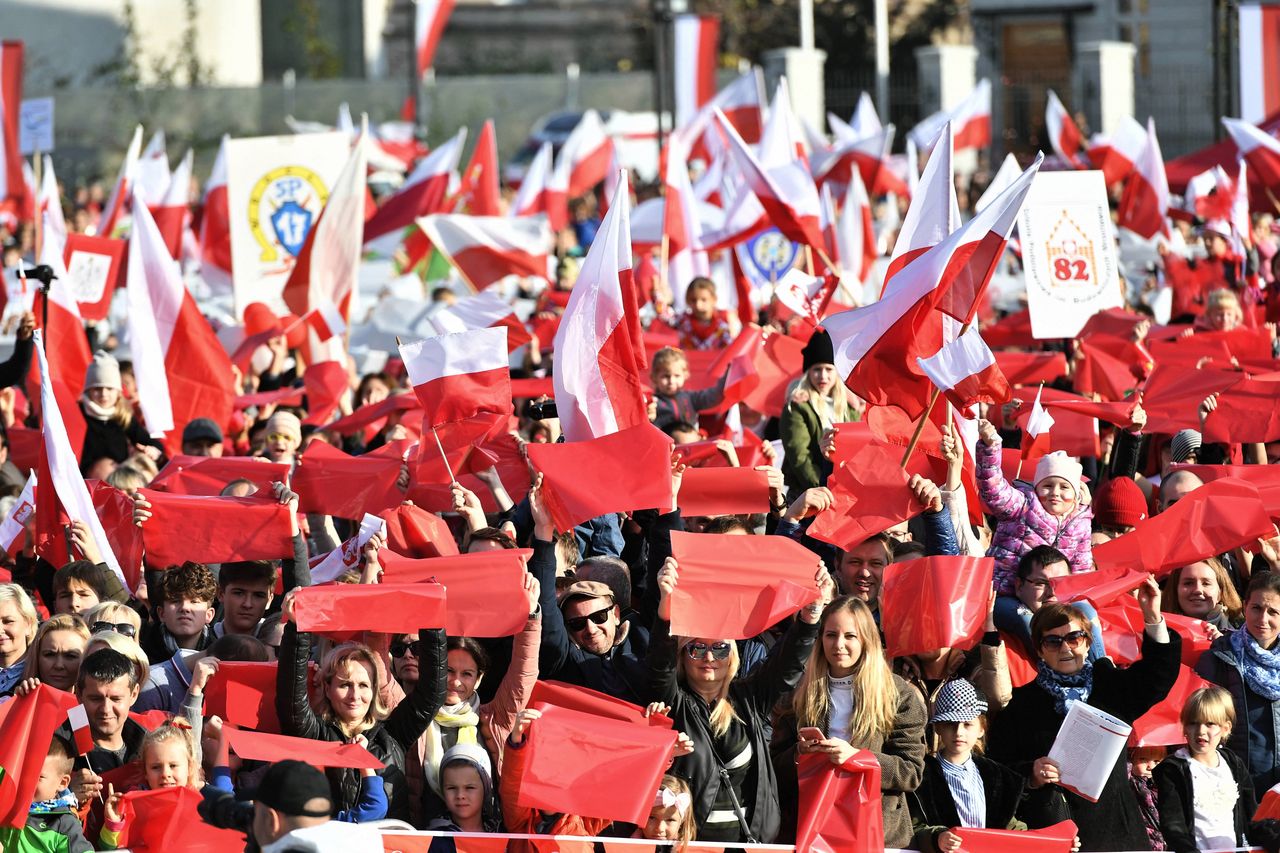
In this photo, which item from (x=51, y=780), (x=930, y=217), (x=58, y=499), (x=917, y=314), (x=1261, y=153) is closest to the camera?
(x=51, y=780)

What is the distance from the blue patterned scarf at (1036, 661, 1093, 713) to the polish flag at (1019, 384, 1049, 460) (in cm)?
189

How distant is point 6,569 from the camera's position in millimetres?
7996

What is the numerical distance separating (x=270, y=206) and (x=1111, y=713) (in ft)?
28.2

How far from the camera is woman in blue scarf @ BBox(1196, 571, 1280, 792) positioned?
21.7 ft

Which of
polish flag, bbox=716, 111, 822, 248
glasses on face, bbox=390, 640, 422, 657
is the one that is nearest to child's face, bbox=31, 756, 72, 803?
glasses on face, bbox=390, 640, 422, 657

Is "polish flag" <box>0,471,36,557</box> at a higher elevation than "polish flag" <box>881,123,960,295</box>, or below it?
below

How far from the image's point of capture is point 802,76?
3400 centimetres

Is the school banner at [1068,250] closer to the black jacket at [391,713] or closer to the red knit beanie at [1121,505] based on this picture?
the red knit beanie at [1121,505]

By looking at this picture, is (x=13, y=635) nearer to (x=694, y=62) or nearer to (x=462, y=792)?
(x=462, y=792)

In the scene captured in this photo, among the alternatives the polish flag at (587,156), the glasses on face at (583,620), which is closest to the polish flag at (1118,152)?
the polish flag at (587,156)

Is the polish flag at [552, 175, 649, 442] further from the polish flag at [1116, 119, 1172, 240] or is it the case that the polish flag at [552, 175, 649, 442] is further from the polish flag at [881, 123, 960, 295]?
the polish flag at [1116, 119, 1172, 240]

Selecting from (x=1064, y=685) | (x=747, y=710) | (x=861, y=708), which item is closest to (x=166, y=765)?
(x=747, y=710)

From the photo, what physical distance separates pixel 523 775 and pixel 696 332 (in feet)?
21.8

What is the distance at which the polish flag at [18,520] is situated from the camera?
26.2 feet
